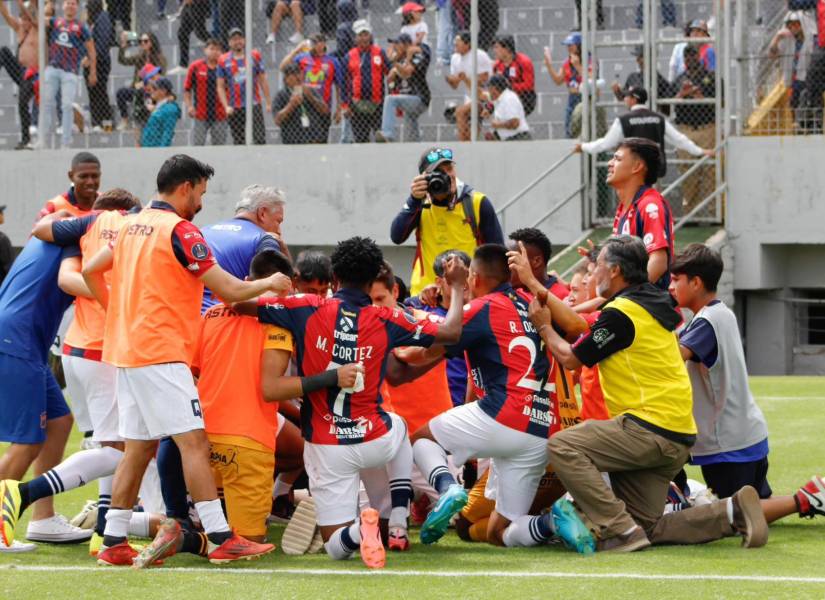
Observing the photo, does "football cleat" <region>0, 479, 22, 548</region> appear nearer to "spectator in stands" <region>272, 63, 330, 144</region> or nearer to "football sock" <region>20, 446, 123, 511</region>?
"football sock" <region>20, 446, 123, 511</region>

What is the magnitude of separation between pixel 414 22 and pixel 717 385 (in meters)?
11.2

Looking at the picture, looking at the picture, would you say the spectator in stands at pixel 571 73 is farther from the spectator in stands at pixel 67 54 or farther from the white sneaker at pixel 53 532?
the white sneaker at pixel 53 532

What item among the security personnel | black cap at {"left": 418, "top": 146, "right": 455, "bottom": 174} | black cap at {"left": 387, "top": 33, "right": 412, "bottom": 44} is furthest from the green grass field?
black cap at {"left": 387, "top": 33, "right": 412, "bottom": 44}

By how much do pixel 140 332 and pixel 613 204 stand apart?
11.5 meters

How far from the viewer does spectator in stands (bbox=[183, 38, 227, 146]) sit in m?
17.8

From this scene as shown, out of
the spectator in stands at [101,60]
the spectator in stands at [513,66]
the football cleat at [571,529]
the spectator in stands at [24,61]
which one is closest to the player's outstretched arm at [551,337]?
the football cleat at [571,529]

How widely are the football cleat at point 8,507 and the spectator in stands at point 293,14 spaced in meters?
12.0

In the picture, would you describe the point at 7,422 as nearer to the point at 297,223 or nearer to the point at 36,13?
the point at 297,223

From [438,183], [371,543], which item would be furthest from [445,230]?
[371,543]

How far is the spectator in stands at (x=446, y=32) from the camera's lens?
17781 millimetres

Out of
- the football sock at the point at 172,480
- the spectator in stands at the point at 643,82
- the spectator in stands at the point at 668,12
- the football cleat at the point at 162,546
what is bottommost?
the football cleat at the point at 162,546

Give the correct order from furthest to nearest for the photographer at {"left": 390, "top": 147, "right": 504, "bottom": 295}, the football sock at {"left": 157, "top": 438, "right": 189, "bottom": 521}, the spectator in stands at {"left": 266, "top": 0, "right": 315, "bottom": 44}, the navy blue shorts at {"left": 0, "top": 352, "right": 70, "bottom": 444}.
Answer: the spectator in stands at {"left": 266, "top": 0, "right": 315, "bottom": 44} < the photographer at {"left": 390, "top": 147, "right": 504, "bottom": 295} < the navy blue shorts at {"left": 0, "top": 352, "right": 70, "bottom": 444} < the football sock at {"left": 157, "top": 438, "right": 189, "bottom": 521}

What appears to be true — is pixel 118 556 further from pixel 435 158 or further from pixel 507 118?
pixel 507 118

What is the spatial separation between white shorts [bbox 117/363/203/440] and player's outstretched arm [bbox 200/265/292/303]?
1.32 feet
